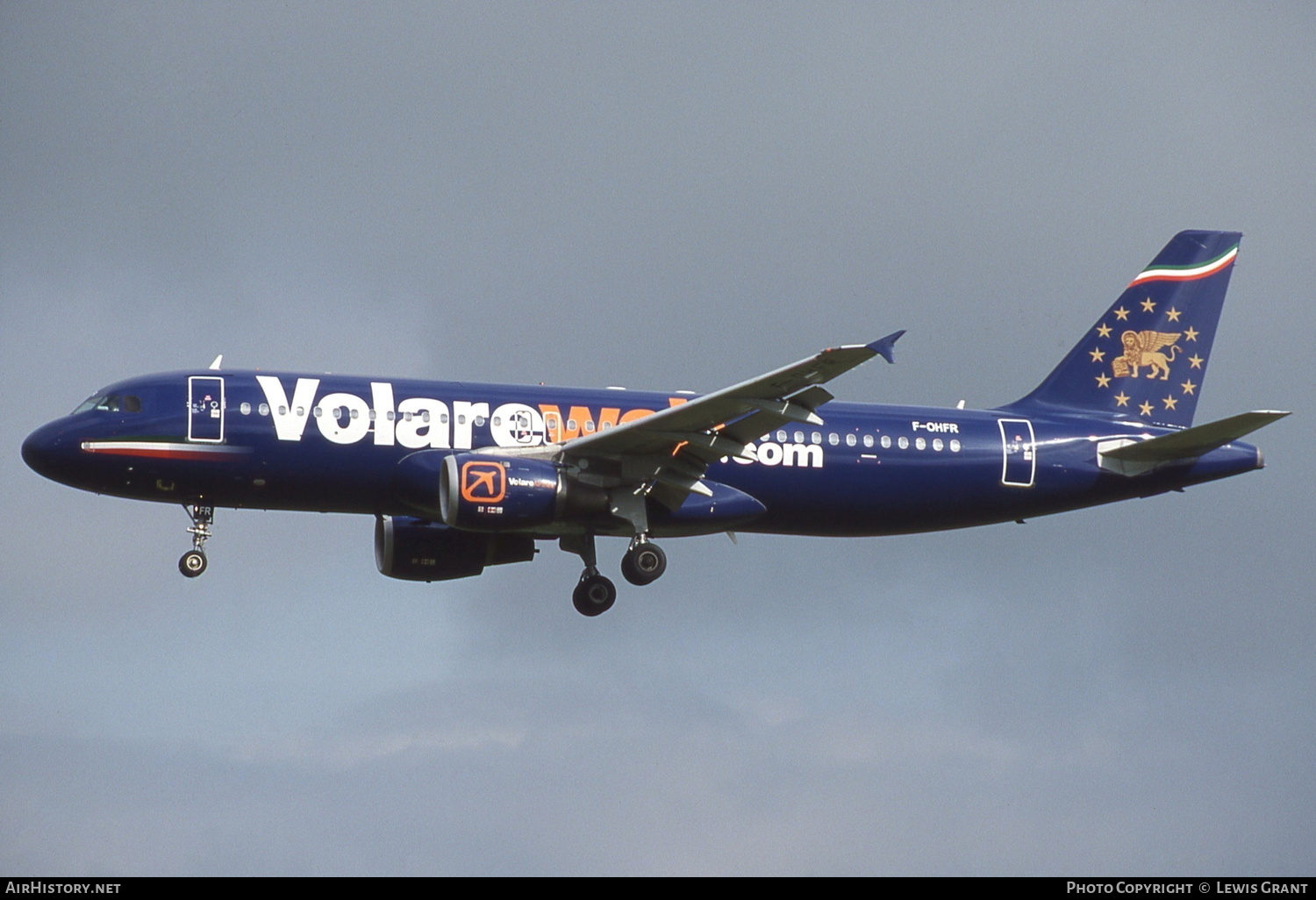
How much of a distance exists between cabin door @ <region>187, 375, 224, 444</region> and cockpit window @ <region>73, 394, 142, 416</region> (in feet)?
3.74

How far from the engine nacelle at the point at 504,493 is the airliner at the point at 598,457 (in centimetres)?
4

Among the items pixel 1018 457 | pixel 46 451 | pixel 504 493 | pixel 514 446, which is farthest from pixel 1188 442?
pixel 46 451

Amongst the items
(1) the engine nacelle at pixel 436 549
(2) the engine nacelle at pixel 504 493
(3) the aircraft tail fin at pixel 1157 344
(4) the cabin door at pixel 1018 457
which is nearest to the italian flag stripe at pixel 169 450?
(2) the engine nacelle at pixel 504 493

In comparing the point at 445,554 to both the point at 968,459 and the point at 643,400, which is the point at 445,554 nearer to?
the point at 643,400

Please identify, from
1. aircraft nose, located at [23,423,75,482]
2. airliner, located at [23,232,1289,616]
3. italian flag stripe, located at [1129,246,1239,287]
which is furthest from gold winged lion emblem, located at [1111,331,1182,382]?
aircraft nose, located at [23,423,75,482]

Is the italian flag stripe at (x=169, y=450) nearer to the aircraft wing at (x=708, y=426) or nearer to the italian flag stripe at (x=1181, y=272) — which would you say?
the aircraft wing at (x=708, y=426)

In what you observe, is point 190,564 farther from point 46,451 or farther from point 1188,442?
point 1188,442

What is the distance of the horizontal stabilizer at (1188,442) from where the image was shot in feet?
126

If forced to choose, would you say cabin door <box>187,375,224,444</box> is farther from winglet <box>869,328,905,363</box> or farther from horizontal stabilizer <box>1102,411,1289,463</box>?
horizontal stabilizer <box>1102,411,1289,463</box>

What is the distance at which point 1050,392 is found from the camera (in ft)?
143

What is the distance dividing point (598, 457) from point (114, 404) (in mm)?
10168

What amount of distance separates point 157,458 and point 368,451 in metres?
4.28

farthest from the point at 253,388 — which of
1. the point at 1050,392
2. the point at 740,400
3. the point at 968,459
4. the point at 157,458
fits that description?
the point at 1050,392

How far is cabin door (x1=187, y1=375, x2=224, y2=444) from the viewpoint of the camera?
36.7 metres
